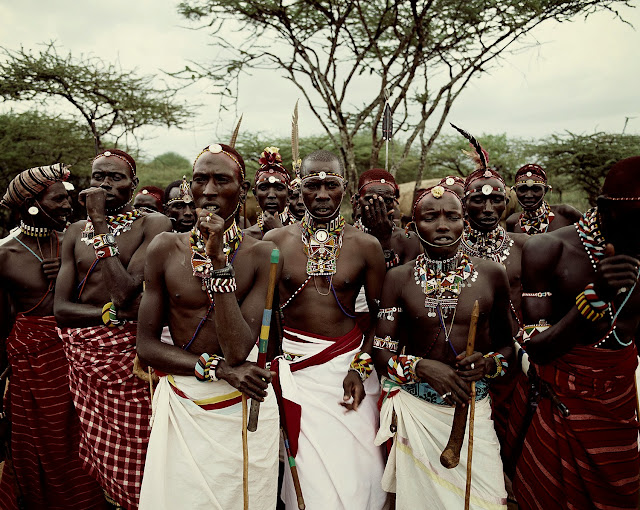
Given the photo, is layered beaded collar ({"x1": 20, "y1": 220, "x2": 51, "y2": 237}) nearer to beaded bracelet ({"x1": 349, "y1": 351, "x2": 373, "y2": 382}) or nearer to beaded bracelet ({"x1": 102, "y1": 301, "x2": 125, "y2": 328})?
beaded bracelet ({"x1": 102, "y1": 301, "x2": 125, "y2": 328})

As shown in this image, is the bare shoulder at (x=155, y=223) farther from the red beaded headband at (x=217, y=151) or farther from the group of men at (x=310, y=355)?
the red beaded headband at (x=217, y=151)

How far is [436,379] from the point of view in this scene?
3104 mm

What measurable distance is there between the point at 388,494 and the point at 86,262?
2.85m

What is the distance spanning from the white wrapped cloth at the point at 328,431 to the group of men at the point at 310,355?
1cm

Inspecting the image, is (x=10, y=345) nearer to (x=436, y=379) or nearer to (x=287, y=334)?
(x=287, y=334)

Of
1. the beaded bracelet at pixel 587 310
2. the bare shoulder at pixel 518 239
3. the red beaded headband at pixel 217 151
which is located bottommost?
the beaded bracelet at pixel 587 310

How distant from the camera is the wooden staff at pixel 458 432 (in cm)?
284

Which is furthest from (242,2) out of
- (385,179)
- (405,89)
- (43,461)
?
(43,461)

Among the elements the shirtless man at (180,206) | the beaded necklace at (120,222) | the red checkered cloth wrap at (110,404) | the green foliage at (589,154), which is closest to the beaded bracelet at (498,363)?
the red checkered cloth wrap at (110,404)

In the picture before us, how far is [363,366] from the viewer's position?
352 cm

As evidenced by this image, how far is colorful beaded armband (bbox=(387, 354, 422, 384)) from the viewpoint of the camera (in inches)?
127

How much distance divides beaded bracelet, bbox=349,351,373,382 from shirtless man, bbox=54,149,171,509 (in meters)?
1.58

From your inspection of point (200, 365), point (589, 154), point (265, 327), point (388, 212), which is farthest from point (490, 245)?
point (589, 154)

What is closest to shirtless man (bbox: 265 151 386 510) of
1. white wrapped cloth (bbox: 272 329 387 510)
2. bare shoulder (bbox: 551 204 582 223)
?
white wrapped cloth (bbox: 272 329 387 510)
